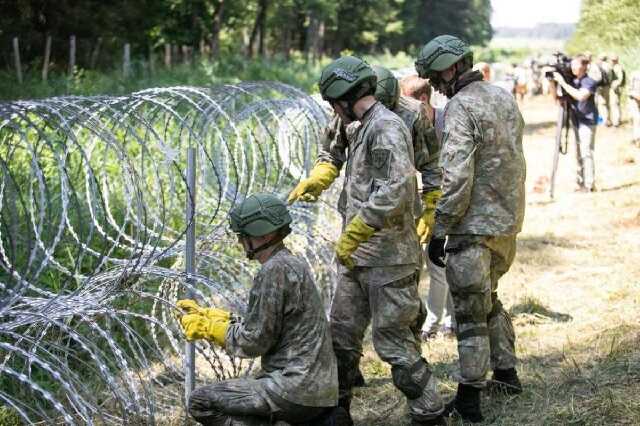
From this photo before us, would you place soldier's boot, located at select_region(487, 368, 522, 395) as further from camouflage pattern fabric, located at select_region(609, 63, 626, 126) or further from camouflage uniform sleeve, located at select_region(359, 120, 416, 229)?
camouflage pattern fabric, located at select_region(609, 63, 626, 126)

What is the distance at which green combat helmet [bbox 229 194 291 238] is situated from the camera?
175 inches

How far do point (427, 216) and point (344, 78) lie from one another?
1217mm

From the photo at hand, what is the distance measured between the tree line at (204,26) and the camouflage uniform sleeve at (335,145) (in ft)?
55.9

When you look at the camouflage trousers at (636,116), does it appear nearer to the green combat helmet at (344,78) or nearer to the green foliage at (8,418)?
the green combat helmet at (344,78)

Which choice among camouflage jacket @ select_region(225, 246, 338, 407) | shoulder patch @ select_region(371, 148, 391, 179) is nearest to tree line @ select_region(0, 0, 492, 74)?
shoulder patch @ select_region(371, 148, 391, 179)

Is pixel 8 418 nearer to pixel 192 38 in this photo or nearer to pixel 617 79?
pixel 617 79

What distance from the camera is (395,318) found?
5.00 metres

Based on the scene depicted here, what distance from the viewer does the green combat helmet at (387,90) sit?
564 centimetres

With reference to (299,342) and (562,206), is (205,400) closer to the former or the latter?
(299,342)

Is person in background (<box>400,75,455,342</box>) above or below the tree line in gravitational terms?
above

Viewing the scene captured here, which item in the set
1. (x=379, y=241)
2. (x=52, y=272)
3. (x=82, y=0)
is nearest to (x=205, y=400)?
(x=379, y=241)

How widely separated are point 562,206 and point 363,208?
9177 mm

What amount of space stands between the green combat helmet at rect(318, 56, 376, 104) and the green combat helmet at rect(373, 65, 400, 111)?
0.73 metres

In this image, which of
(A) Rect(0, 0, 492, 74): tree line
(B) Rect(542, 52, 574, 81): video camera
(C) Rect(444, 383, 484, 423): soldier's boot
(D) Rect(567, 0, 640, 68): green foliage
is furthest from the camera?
(D) Rect(567, 0, 640, 68): green foliage
